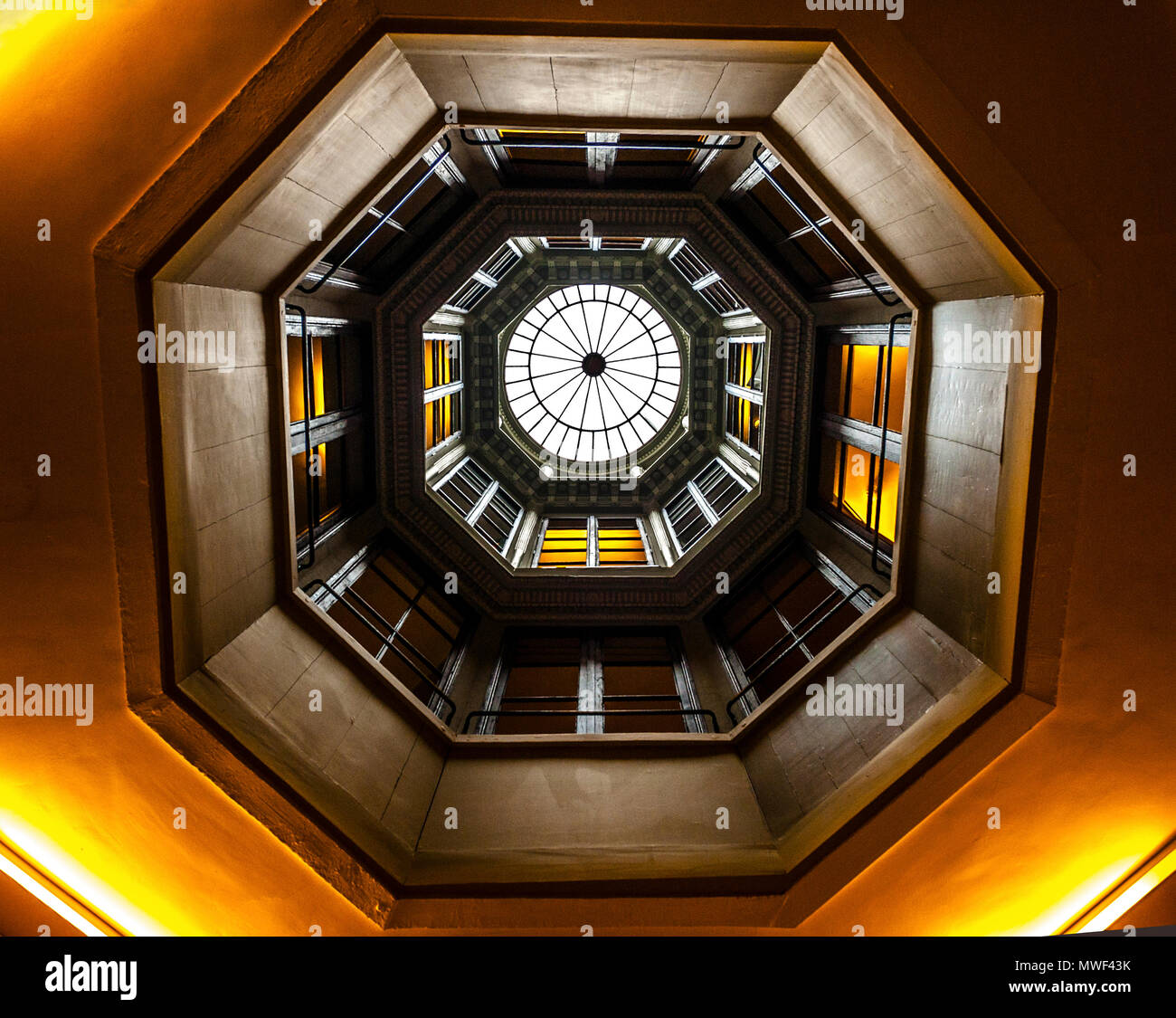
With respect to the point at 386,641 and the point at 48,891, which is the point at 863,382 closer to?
the point at 386,641

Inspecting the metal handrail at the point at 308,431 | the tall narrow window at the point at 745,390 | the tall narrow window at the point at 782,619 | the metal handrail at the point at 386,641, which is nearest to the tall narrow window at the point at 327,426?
the metal handrail at the point at 308,431

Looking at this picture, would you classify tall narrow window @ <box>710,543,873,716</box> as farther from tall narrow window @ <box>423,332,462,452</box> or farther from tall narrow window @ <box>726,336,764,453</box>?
tall narrow window @ <box>423,332,462,452</box>

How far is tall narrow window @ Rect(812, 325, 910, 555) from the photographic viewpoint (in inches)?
438

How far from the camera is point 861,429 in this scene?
1228cm

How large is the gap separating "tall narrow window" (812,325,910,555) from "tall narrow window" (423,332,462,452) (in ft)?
30.2

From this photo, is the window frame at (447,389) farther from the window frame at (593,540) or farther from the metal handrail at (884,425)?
the metal handrail at (884,425)

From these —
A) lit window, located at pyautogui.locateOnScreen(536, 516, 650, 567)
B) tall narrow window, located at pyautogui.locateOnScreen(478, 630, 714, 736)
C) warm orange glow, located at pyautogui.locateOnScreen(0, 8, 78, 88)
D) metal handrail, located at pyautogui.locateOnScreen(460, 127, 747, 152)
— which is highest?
metal handrail, located at pyautogui.locateOnScreen(460, 127, 747, 152)

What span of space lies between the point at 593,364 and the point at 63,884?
760 inches

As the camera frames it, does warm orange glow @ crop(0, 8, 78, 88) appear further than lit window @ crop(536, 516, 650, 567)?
No

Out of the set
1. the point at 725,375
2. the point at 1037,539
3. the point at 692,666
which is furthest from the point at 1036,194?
the point at 725,375

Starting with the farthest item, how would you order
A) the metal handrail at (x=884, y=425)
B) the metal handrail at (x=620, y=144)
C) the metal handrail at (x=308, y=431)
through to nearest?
the metal handrail at (x=884, y=425)
the metal handrail at (x=620, y=144)
the metal handrail at (x=308, y=431)

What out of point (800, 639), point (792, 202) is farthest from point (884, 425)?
point (800, 639)

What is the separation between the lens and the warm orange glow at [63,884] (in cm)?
655

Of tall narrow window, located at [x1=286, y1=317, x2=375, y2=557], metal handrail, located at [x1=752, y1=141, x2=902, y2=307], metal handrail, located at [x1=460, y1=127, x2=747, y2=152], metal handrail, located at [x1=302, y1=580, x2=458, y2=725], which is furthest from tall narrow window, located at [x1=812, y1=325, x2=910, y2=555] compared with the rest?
tall narrow window, located at [x1=286, y1=317, x2=375, y2=557]
